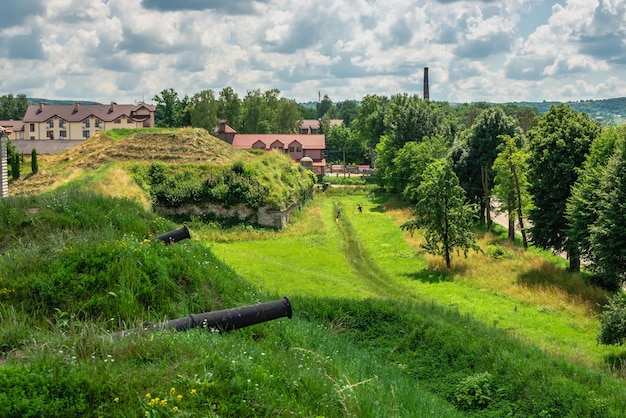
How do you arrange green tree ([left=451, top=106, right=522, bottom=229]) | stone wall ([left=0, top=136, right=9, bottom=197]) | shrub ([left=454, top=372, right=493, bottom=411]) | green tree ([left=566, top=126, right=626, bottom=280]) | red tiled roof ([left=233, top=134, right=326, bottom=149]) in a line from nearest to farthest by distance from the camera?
shrub ([left=454, top=372, right=493, bottom=411]), green tree ([left=566, top=126, right=626, bottom=280]), stone wall ([left=0, top=136, right=9, bottom=197]), green tree ([left=451, top=106, right=522, bottom=229]), red tiled roof ([left=233, top=134, right=326, bottom=149])

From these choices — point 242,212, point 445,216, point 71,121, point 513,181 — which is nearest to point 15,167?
point 242,212

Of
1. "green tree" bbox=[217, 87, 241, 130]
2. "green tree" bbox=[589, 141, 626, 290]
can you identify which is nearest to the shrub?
"green tree" bbox=[589, 141, 626, 290]

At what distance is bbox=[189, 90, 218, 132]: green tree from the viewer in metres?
92.2

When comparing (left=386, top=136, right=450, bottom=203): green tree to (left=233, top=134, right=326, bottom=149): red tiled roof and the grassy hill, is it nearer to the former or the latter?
the grassy hill

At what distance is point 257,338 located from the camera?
1190 cm

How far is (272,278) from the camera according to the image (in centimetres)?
2684

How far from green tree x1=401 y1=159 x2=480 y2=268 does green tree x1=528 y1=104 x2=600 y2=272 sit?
363cm

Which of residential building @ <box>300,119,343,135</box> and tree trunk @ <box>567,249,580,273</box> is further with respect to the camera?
residential building @ <box>300,119,343,135</box>

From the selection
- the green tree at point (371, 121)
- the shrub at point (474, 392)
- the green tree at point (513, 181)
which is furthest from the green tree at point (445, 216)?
the green tree at point (371, 121)

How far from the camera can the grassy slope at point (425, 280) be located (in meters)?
22.0

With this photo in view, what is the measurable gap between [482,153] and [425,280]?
19.5m

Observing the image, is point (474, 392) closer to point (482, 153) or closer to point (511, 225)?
point (511, 225)

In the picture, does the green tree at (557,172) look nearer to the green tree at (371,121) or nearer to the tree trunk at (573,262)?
the tree trunk at (573,262)

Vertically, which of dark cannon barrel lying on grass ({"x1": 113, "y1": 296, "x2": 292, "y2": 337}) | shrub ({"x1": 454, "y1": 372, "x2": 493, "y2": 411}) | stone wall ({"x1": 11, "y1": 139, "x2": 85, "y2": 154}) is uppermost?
stone wall ({"x1": 11, "y1": 139, "x2": 85, "y2": 154})
